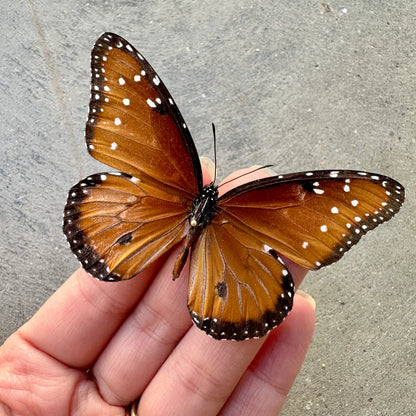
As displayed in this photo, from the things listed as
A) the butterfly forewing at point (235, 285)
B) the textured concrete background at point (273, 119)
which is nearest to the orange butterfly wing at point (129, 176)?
the butterfly forewing at point (235, 285)

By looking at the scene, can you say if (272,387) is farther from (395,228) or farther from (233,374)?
(395,228)

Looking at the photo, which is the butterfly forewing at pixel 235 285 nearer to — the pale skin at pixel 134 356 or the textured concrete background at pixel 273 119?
the pale skin at pixel 134 356

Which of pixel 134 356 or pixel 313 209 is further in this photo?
pixel 134 356

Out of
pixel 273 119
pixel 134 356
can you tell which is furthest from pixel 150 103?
pixel 273 119

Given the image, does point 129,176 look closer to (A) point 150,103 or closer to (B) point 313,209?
(A) point 150,103

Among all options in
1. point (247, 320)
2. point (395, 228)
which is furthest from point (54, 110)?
point (395, 228)

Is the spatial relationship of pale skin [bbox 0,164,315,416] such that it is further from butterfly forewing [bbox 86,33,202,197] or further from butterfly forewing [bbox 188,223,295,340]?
butterfly forewing [bbox 86,33,202,197]
